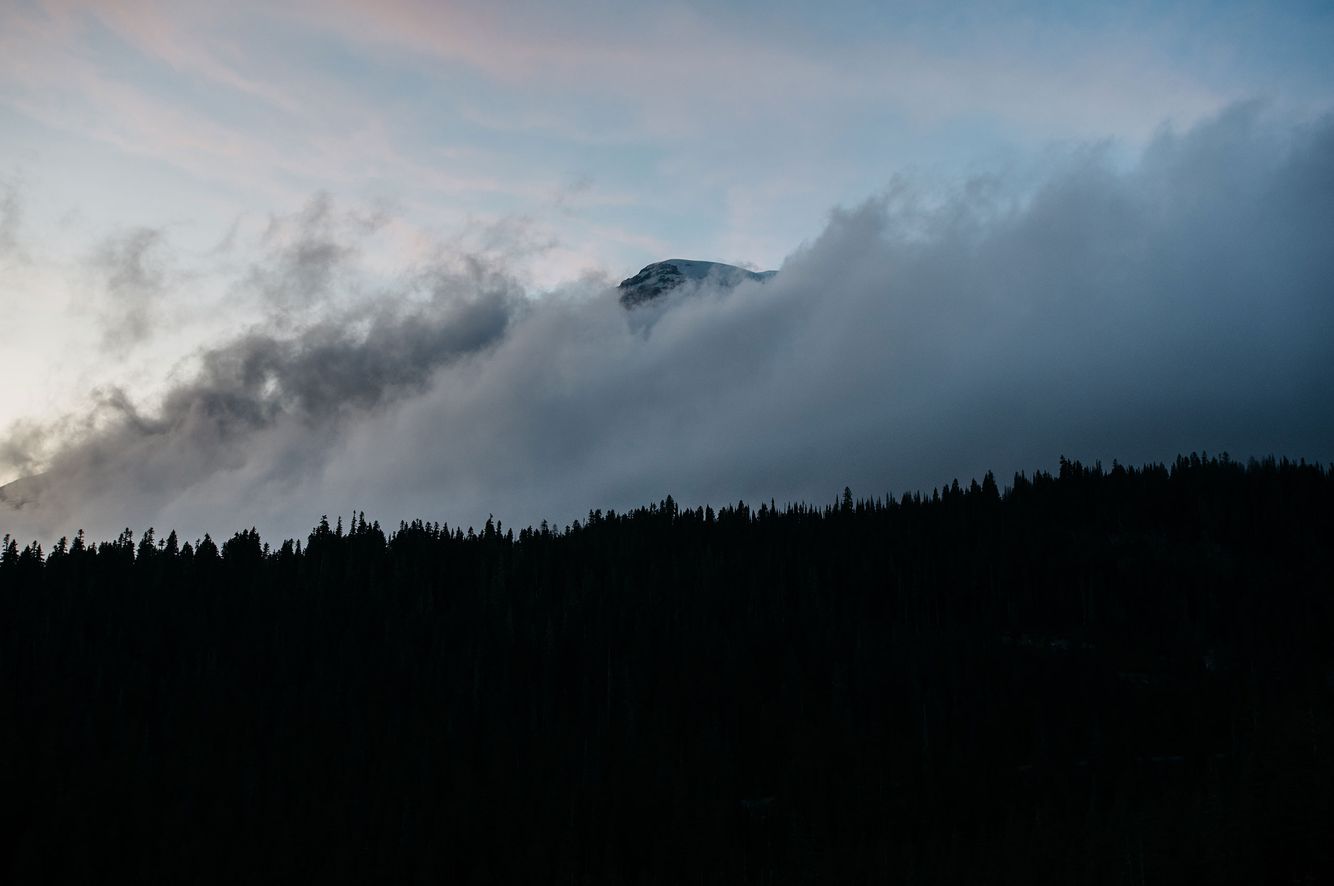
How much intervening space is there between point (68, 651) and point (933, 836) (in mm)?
136940

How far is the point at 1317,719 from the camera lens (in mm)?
156000

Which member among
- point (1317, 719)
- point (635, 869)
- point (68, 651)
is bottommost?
point (635, 869)

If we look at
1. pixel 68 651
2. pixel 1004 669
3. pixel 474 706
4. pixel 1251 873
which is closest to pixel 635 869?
pixel 474 706

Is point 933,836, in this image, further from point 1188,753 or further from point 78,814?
point 78,814

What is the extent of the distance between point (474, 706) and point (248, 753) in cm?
3311

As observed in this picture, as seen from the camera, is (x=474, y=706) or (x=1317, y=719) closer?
(x=1317, y=719)

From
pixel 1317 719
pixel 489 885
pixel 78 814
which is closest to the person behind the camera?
pixel 489 885

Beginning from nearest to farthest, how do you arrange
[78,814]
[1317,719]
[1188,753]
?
[78,814] < [1317,719] < [1188,753]

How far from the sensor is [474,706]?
569 feet

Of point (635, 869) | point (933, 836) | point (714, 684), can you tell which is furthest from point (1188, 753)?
point (635, 869)

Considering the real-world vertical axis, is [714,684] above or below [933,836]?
above

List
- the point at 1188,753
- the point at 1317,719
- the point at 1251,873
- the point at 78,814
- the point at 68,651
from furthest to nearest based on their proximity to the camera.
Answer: the point at 68,651
the point at 1188,753
the point at 1317,719
the point at 78,814
the point at 1251,873

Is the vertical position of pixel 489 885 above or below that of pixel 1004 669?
below

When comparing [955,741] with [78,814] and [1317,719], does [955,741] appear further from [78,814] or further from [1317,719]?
[78,814]
